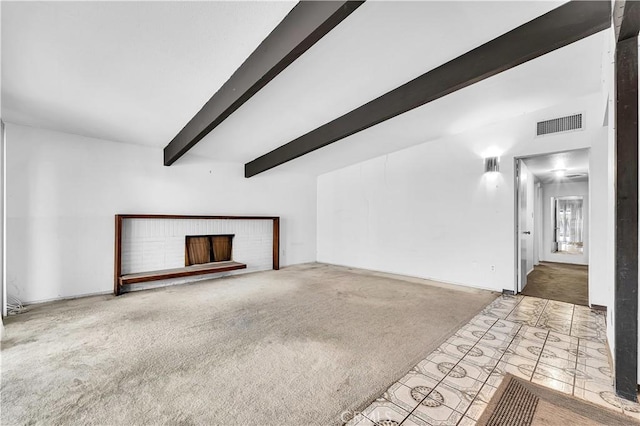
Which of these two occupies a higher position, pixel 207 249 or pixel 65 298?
pixel 207 249

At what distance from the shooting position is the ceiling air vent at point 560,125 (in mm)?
3852

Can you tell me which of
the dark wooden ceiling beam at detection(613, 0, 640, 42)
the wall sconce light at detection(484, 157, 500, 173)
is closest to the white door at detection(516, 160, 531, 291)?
the wall sconce light at detection(484, 157, 500, 173)

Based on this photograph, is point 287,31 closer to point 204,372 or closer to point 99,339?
point 204,372

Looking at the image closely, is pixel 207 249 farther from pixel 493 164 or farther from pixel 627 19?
pixel 627 19

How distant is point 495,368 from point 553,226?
846 cm

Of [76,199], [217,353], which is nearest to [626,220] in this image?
[217,353]

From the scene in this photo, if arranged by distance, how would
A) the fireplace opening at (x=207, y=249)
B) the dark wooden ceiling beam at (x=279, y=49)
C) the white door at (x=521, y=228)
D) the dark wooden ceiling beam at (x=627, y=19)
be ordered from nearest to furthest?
the dark wooden ceiling beam at (x=627, y=19), the dark wooden ceiling beam at (x=279, y=49), the white door at (x=521, y=228), the fireplace opening at (x=207, y=249)

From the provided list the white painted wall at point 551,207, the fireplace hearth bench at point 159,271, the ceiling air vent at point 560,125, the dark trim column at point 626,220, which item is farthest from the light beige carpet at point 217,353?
the white painted wall at point 551,207

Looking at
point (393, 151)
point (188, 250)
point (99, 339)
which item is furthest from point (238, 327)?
point (393, 151)

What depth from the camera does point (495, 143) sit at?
457cm

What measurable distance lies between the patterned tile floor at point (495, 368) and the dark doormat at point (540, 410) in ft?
0.21

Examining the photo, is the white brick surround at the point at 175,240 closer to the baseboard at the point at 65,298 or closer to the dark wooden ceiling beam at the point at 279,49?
the baseboard at the point at 65,298

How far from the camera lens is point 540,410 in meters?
1.70

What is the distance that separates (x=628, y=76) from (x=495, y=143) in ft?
9.63
